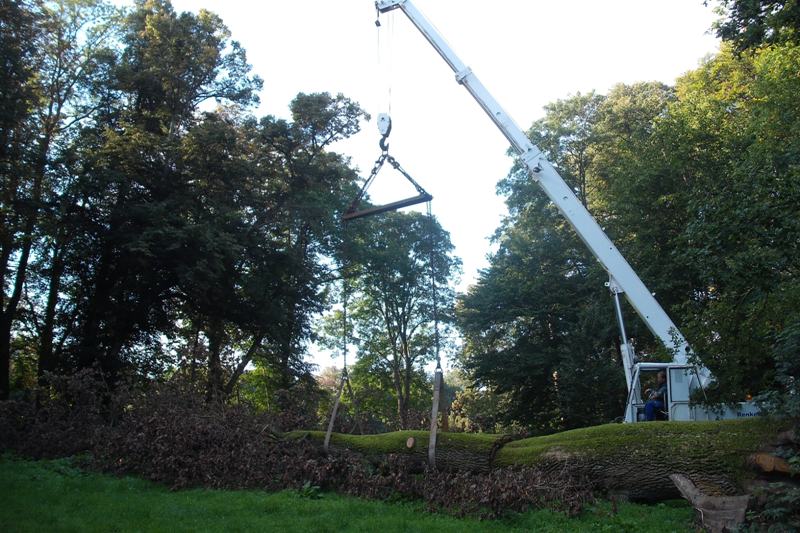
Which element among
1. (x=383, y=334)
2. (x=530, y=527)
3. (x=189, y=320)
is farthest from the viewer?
(x=383, y=334)

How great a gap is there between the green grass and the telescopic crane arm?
13.1 ft

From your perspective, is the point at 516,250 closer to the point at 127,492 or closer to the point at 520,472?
the point at 520,472

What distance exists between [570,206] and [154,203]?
13334mm

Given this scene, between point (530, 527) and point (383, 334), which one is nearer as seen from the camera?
point (530, 527)

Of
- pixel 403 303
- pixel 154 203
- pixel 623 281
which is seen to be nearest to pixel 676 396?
pixel 623 281

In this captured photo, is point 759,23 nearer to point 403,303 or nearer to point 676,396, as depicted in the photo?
point 676,396

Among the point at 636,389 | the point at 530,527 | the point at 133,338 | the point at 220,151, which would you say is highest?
the point at 220,151

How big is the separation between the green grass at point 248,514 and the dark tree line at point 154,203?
8717 millimetres

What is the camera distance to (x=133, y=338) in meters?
22.1

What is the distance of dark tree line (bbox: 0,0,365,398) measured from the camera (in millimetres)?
19188

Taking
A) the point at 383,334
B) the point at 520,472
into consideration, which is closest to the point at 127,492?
the point at 520,472

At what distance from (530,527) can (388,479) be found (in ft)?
7.75

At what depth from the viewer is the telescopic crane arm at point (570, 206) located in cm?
1198

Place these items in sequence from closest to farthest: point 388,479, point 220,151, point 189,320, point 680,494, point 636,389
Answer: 1. point 680,494
2. point 388,479
3. point 636,389
4. point 220,151
5. point 189,320
